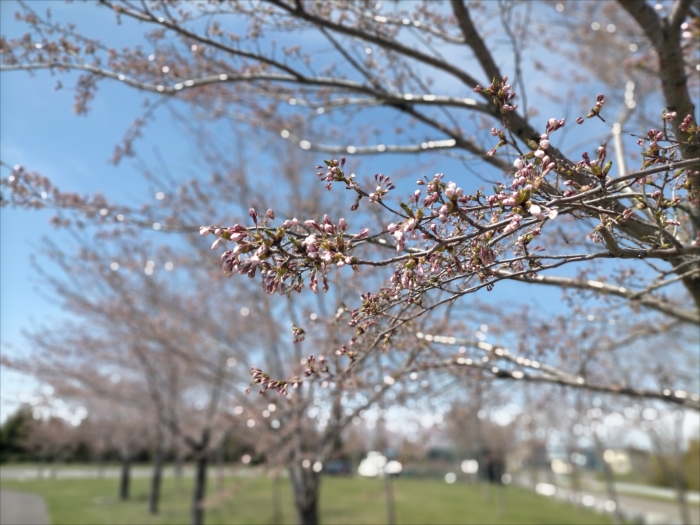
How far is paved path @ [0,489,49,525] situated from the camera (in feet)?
14.1

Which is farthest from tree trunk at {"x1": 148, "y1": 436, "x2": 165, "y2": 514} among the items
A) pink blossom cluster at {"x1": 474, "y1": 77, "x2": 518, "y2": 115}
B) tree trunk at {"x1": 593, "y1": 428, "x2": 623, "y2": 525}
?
pink blossom cluster at {"x1": 474, "y1": 77, "x2": 518, "y2": 115}

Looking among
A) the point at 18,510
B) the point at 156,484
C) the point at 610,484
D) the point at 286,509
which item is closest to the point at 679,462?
the point at 610,484

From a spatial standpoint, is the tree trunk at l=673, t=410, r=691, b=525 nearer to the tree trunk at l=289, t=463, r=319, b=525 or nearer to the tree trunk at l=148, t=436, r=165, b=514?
the tree trunk at l=289, t=463, r=319, b=525

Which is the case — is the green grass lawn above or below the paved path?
below

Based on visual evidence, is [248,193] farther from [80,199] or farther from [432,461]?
[432,461]

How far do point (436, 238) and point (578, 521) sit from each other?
59.6ft

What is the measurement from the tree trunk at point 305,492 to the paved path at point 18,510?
312 cm

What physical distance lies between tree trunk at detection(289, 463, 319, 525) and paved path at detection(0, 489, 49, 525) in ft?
10.2

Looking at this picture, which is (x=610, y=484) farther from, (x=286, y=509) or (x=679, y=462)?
(x=286, y=509)

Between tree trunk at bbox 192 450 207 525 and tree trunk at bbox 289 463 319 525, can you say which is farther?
tree trunk at bbox 192 450 207 525

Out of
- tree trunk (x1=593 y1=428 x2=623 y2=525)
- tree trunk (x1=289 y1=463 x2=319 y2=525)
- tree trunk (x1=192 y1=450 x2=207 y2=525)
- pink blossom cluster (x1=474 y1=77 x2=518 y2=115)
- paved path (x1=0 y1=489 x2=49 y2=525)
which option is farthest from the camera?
tree trunk (x1=593 y1=428 x2=623 y2=525)

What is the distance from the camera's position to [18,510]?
190 inches

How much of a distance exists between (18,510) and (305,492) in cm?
344

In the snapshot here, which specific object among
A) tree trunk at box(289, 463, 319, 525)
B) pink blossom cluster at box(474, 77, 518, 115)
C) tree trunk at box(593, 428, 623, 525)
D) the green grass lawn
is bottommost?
the green grass lawn
